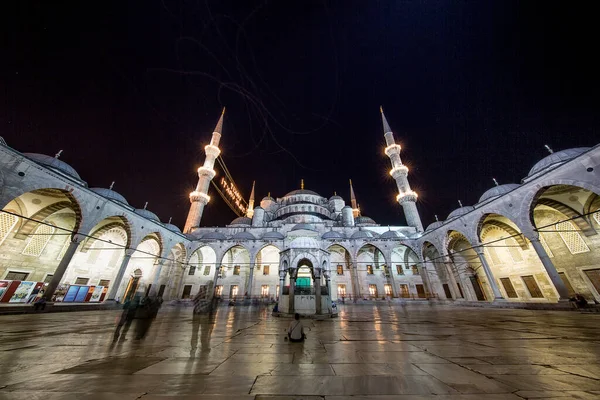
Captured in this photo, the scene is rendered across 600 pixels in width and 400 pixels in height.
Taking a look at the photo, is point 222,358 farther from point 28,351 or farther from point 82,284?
point 82,284

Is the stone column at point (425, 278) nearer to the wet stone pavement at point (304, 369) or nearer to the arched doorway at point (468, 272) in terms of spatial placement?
the arched doorway at point (468, 272)

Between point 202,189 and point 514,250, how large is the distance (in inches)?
1389

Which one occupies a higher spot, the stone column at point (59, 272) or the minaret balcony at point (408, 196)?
the minaret balcony at point (408, 196)

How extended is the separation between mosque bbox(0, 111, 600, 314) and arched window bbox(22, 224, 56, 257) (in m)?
0.08

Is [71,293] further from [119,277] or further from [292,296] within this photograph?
[292,296]

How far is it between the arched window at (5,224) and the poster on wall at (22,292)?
142 inches

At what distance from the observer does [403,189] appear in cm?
3002

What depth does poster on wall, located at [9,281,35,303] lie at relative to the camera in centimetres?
1357

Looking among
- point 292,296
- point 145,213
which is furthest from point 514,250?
point 145,213

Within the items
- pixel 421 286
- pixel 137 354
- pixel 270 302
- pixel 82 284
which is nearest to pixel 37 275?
pixel 82 284

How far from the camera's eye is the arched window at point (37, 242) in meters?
15.9

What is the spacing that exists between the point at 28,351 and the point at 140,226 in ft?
56.3

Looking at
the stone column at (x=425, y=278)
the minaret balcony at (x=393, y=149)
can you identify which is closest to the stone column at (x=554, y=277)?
the stone column at (x=425, y=278)

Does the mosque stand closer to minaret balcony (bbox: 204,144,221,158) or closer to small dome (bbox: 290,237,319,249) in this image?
small dome (bbox: 290,237,319,249)
